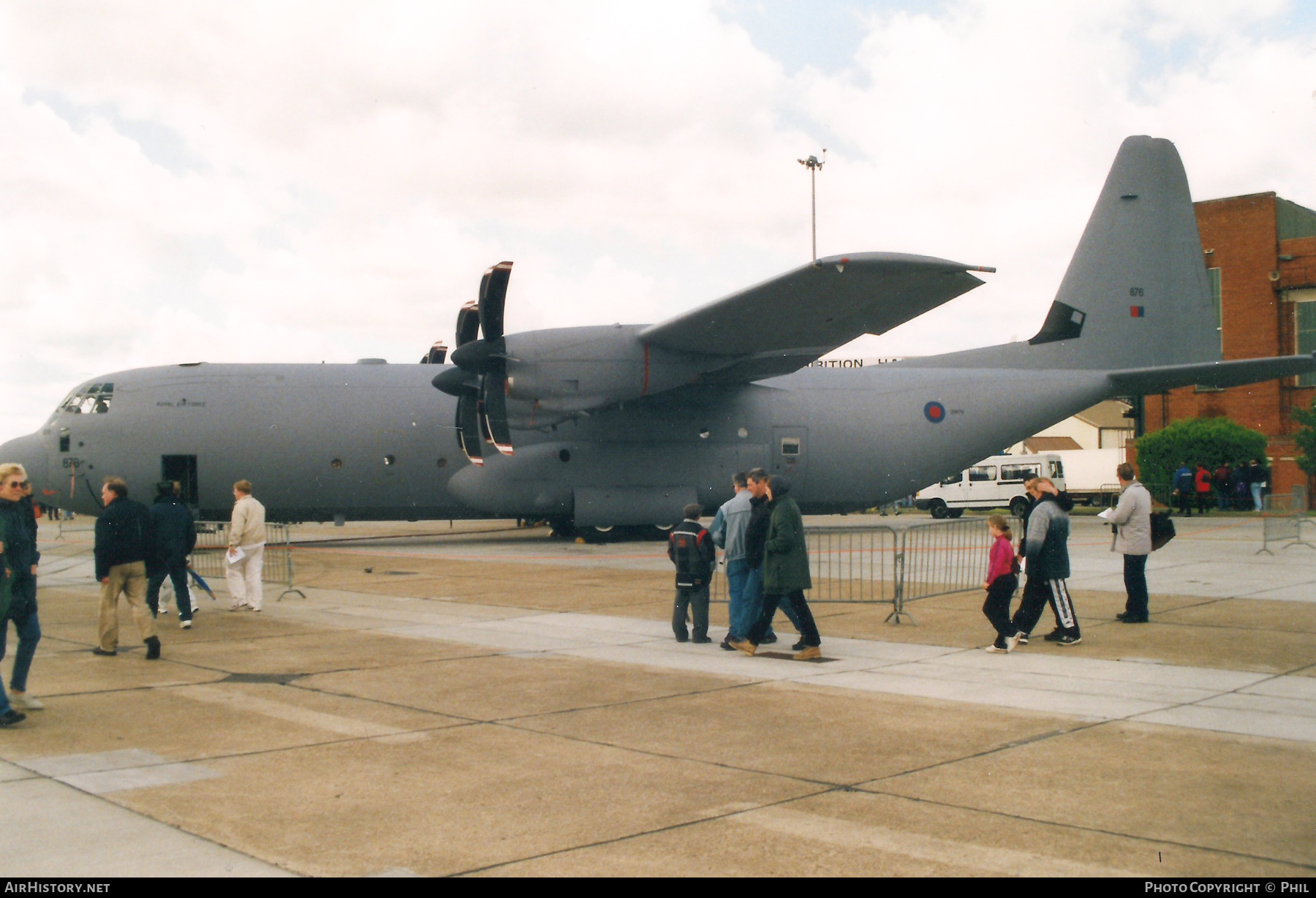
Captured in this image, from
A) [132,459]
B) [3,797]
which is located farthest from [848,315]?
[3,797]

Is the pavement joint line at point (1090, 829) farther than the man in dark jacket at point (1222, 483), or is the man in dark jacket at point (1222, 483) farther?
the man in dark jacket at point (1222, 483)

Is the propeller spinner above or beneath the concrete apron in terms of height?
above

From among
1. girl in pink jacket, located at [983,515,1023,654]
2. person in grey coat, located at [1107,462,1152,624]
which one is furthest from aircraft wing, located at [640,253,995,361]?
Answer: girl in pink jacket, located at [983,515,1023,654]

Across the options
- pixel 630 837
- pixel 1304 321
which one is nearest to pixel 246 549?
pixel 630 837

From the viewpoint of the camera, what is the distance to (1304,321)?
46469mm

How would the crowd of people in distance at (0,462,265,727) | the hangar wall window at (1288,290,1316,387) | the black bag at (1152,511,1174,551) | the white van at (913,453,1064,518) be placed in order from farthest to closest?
the hangar wall window at (1288,290,1316,387) < the white van at (913,453,1064,518) < the black bag at (1152,511,1174,551) < the crowd of people in distance at (0,462,265,727)

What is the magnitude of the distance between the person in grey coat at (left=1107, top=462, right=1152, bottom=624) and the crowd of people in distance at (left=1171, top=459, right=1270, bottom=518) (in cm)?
2378

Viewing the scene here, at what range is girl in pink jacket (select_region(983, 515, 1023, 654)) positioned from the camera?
998 centimetres

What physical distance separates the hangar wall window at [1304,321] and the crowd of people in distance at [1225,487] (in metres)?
12.9

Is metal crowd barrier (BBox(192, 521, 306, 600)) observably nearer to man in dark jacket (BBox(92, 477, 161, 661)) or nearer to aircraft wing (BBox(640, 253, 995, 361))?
man in dark jacket (BBox(92, 477, 161, 661))

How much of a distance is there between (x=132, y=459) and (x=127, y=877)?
1960 centimetres

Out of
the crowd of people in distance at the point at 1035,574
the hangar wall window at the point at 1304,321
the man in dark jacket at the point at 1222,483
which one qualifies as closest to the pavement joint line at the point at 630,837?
the crowd of people in distance at the point at 1035,574

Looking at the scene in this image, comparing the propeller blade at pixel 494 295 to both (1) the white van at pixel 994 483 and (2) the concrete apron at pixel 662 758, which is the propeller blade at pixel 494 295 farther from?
(1) the white van at pixel 994 483

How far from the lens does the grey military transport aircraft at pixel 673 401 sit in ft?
65.8
